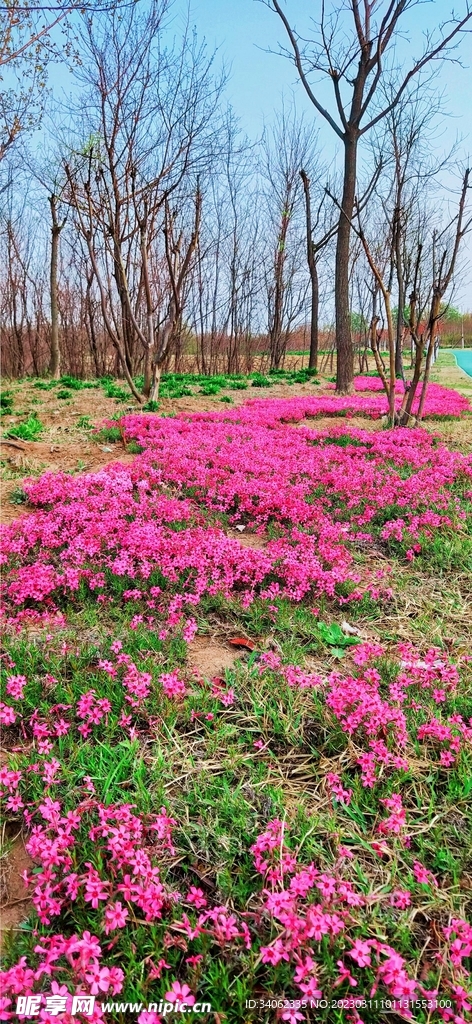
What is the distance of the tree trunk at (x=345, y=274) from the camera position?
13.8 meters

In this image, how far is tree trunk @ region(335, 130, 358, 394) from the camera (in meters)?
13.8

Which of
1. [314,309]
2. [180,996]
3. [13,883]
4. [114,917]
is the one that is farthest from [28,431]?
[314,309]

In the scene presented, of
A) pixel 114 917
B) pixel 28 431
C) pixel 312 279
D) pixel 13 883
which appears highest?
pixel 312 279

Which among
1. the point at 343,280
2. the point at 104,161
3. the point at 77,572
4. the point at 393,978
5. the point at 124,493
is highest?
the point at 104,161

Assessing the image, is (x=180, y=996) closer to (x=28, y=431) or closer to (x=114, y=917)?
(x=114, y=917)

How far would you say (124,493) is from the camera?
5266 millimetres

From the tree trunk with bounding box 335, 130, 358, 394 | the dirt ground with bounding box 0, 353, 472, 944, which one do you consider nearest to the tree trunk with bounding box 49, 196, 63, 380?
the dirt ground with bounding box 0, 353, 472, 944

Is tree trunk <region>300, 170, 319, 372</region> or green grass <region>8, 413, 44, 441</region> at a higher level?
tree trunk <region>300, 170, 319, 372</region>

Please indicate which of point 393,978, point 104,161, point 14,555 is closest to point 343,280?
point 104,161

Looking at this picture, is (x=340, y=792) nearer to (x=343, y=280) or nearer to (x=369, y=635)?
(x=369, y=635)

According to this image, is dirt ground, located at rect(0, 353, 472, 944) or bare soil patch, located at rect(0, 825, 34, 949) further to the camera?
dirt ground, located at rect(0, 353, 472, 944)

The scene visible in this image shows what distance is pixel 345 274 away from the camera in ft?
48.3

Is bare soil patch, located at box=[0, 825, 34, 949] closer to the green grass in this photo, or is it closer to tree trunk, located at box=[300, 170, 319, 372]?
the green grass

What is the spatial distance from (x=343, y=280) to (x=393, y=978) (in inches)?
616
